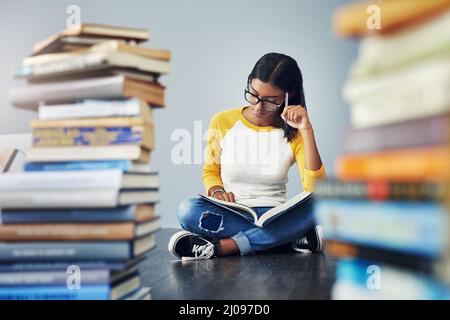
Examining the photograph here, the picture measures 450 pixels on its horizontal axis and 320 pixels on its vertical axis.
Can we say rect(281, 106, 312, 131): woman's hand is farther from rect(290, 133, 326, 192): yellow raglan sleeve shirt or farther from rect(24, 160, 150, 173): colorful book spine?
rect(24, 160, 150, 173): colorful book spine

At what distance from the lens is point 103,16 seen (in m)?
4.21

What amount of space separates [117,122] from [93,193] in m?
0.17

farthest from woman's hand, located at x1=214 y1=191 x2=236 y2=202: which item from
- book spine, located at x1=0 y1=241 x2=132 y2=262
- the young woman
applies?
book spine, located at x1=0 y1=241 x2=132 y2=262

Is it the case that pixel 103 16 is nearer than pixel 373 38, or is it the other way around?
pixel 373 38

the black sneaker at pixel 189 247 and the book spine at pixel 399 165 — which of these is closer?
the book spine at pixel 399 165

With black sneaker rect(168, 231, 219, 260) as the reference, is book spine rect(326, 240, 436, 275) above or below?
above

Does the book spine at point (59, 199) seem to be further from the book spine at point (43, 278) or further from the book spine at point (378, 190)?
the book spine at point (378, 190)

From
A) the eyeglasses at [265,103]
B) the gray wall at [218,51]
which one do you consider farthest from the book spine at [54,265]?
the gray wall at [218,51]

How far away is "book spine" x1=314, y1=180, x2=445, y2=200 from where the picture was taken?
824 millimetres

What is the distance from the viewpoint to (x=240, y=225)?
2492 mm

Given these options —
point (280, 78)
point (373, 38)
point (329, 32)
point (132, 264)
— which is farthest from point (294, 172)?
point (373, 38)

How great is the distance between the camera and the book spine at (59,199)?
47.9 inches

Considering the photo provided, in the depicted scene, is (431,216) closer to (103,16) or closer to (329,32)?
(329,32)

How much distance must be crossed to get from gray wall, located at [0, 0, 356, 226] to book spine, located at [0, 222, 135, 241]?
9.55 feet
